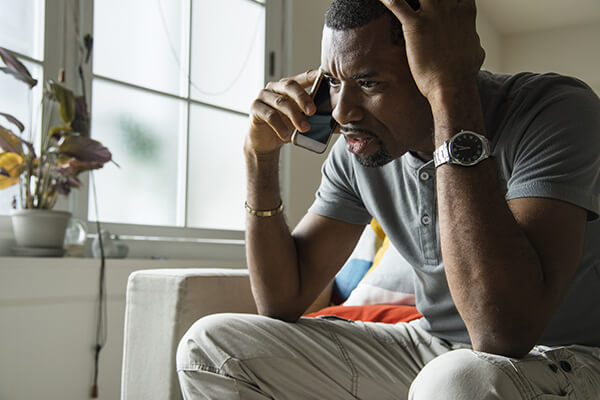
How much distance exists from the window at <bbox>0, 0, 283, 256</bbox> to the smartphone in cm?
114

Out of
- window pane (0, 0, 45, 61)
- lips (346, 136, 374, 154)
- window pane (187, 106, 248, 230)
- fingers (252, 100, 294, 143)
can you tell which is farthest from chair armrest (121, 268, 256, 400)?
window pane (187, 106, 248, 230)

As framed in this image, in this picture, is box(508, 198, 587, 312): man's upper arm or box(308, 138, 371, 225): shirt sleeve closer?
box(508, 198, 587, 312): man's upper arm

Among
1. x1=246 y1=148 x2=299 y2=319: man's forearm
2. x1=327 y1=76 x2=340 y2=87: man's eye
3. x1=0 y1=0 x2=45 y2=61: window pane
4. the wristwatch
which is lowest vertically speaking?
x1=246 y1=148 x2=299 y2=319: man's forearm

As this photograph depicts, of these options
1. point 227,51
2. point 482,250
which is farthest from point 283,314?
point 227,51

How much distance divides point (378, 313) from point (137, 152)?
119cm

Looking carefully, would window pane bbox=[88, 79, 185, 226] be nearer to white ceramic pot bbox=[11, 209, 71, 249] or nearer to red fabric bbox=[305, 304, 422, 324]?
white ceramic pot bbox=[11, 209, 71, 249]

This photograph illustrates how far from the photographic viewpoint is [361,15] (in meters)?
1.08

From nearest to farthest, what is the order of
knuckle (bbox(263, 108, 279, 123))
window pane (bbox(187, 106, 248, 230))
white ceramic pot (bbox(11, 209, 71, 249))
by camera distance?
knuckle (bbox(263, 108, 279, 123)), white ceramic pot (bbox(11, 209, 71, 249)), window pane (bbox(187, 106, 248, 230))

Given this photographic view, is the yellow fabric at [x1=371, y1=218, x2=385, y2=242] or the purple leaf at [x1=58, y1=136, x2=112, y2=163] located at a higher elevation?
the purple leaf at [x1=58, y1=136, x2=112, y2=163]

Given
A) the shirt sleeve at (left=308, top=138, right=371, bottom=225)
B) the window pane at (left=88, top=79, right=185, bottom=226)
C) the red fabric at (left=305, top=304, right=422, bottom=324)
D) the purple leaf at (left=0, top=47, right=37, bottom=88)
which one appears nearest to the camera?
the shirt sleeve at (left=308, top=138, right=371, bottom=225)

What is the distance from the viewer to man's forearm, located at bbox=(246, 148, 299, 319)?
4.02 feet

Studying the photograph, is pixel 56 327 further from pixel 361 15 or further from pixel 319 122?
pixel 361 15

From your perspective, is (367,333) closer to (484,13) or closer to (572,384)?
(572,384)

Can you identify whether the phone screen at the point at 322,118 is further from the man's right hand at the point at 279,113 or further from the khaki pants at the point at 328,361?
the khaki pants at the point at 328,361
